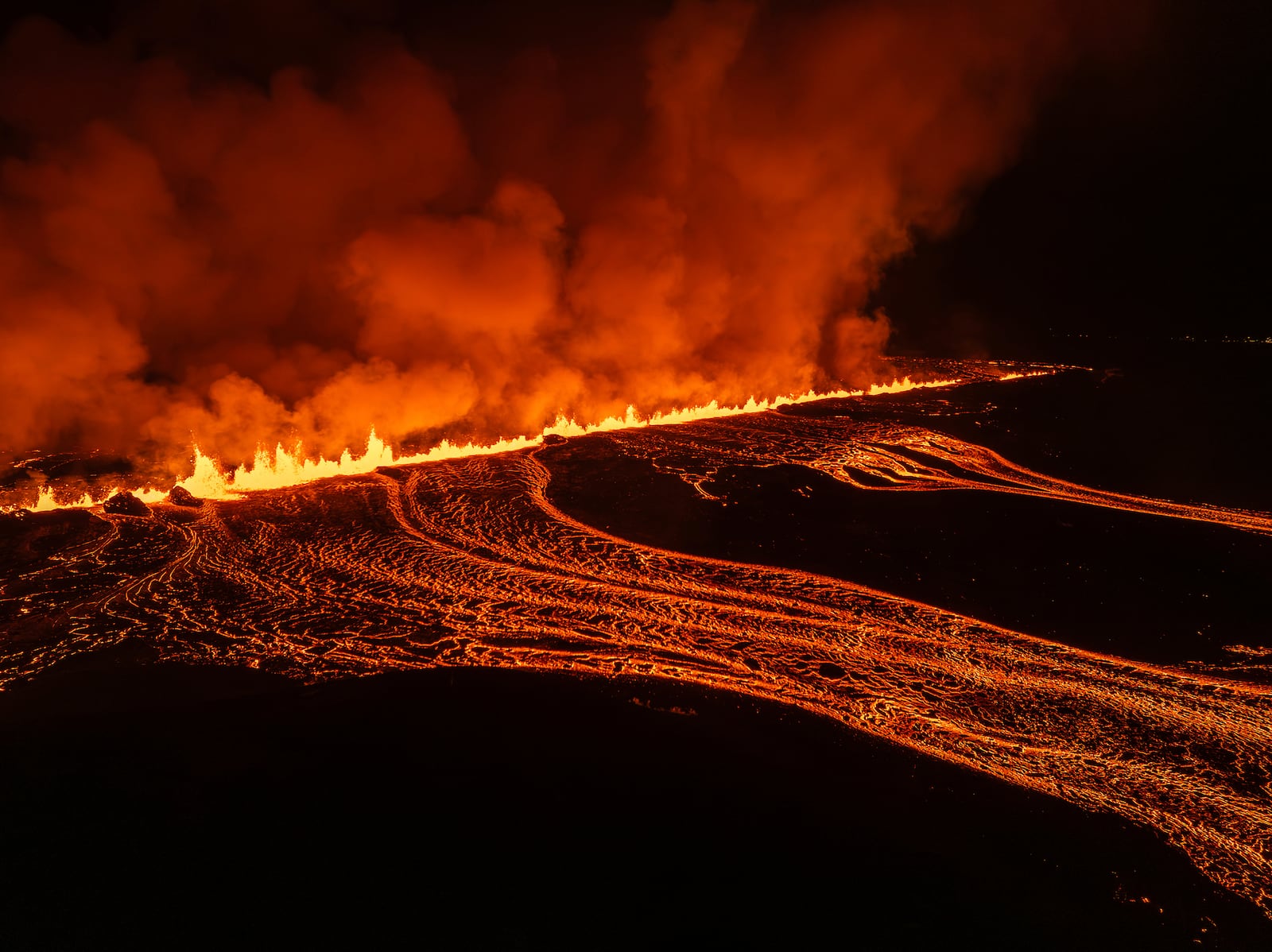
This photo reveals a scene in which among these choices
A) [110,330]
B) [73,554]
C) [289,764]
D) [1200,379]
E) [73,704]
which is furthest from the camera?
[1200,379]

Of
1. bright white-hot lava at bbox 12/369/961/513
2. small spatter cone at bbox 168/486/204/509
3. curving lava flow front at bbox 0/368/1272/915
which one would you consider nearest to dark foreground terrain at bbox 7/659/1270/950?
curving lava flow front at bbox 0/368/1272/915

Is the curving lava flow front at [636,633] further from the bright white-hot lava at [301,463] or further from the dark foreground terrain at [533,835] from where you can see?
the bright white-hot lava at [301,463]

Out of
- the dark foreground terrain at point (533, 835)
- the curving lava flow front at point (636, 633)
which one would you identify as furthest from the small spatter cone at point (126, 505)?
the dark foreground terrain at point (533, 835)

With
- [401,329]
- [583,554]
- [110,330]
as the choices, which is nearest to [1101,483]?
[583,554]

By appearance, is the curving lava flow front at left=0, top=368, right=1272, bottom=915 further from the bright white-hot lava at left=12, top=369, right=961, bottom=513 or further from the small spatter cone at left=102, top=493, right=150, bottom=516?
the bright white-hot lava at left=12, top=369, right=961, bottom=513

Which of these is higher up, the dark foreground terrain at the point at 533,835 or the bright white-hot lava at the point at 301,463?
the bright white-hot lava at the point at 301,463

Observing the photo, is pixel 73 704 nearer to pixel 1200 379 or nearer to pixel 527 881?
pixel 527 881
